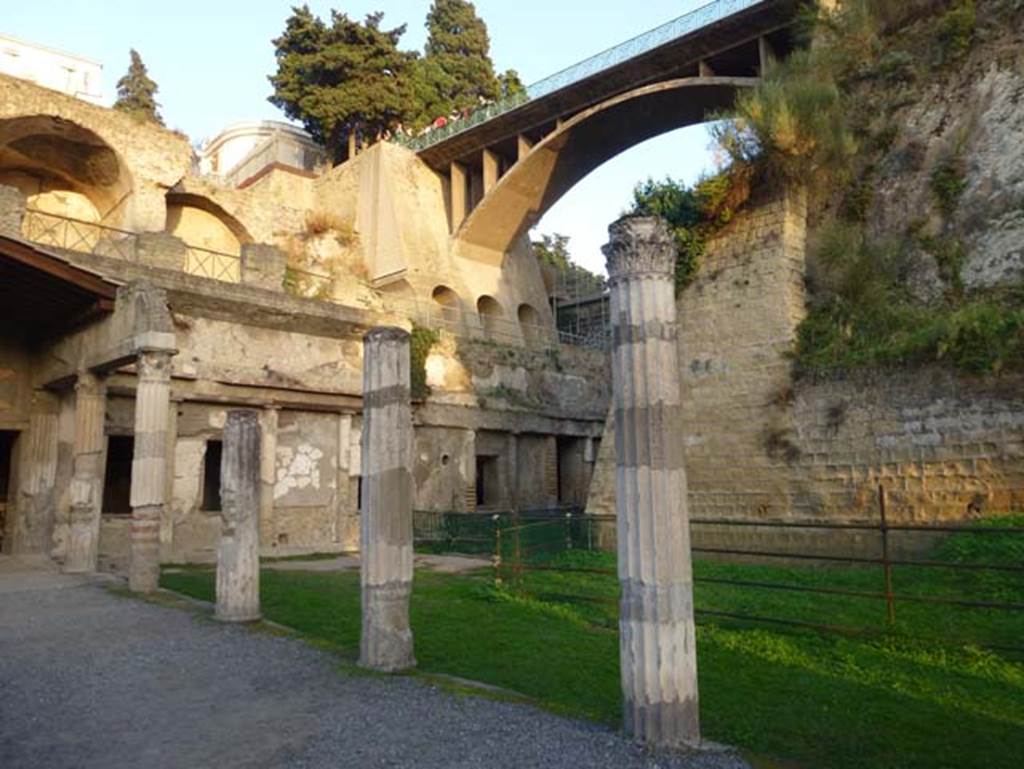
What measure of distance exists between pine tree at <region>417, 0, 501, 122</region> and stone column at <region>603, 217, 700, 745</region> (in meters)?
29.3

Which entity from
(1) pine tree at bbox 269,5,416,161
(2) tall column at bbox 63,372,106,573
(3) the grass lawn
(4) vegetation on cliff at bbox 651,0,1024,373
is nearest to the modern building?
(1) pine tree at bbox 269,5,416,161

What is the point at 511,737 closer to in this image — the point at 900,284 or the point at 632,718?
the point at 632,718

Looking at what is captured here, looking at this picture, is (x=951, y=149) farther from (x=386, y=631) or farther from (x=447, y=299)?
(x=447, y=299)

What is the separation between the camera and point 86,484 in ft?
38.3

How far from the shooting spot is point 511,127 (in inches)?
1033

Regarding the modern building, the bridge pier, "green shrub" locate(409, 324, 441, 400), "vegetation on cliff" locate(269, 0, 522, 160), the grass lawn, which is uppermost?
the modern building

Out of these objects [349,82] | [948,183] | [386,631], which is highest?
[349,82]

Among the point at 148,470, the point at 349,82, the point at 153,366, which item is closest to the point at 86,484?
the point at 148,470

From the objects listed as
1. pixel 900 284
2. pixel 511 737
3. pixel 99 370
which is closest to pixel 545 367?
pixel 900 284

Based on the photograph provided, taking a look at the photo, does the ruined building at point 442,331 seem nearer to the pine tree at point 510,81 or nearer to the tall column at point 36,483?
the tall column at point 36,483

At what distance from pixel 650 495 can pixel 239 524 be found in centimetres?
553

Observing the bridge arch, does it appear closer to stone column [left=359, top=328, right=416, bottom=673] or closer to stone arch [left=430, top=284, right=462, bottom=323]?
stone arch [left=430, top=284, right=462, bottom=323]

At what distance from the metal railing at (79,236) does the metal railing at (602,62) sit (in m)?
11.5

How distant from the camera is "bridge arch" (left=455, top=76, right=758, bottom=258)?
21938 mm
